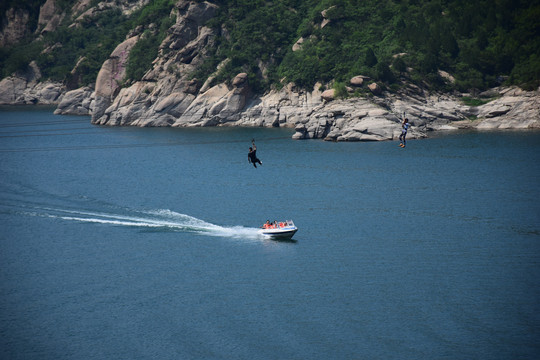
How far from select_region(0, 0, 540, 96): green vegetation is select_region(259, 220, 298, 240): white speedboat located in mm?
59776

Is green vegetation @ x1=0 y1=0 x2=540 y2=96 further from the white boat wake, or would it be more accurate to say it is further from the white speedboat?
the white speedboat

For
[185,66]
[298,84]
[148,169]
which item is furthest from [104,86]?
[148,169]

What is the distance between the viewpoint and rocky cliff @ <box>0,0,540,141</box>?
116750mm

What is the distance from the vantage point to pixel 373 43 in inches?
5344

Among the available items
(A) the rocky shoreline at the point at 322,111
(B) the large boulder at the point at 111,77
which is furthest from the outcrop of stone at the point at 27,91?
(A) the rocky shoreline at the point at 322,111

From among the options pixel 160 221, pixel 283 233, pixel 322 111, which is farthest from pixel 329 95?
pixel 283 233

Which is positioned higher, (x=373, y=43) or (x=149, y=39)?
(x=373, y=43)

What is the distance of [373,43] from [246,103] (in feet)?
95.5

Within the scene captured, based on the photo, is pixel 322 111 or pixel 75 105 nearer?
pixel 322 111

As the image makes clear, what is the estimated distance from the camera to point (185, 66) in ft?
484

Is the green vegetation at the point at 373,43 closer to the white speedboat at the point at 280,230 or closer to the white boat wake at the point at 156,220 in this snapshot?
the white boat wake at the point at 156,220

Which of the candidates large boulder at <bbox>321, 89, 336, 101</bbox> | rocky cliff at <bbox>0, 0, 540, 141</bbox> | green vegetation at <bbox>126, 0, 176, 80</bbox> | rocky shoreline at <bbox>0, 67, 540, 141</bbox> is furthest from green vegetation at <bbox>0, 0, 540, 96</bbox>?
rocky shoreline at <bbox>0, 67, 540, 141</bbox>

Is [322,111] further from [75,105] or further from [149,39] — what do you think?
[75,105]

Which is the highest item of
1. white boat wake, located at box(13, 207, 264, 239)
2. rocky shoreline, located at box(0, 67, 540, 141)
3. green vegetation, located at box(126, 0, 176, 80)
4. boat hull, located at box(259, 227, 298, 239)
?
green vegetation, located at box(126, 0, 176, 80)
